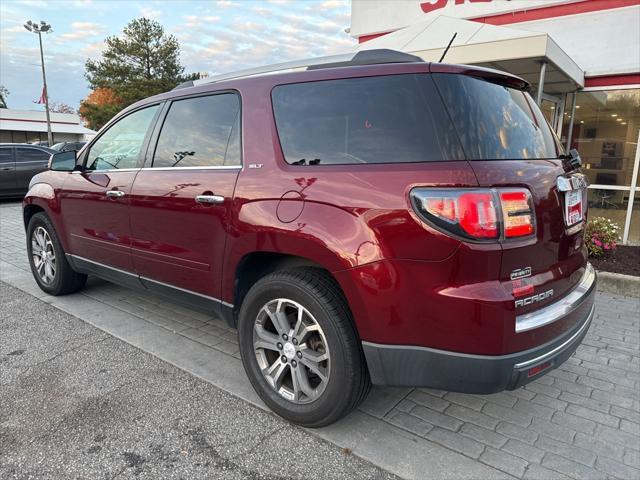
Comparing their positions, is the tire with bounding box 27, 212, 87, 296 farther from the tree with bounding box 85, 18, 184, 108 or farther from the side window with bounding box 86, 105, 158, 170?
the tree with bounding box 85, 18, 184, 108

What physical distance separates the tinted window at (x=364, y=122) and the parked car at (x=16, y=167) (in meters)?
12.0

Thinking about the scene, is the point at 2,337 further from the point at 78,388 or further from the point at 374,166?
the point at 374,166

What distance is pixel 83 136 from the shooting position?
172 ft

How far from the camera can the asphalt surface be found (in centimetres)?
220

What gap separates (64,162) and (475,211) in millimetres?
3761

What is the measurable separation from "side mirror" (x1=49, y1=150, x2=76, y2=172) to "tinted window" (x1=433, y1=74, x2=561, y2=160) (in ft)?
11.2

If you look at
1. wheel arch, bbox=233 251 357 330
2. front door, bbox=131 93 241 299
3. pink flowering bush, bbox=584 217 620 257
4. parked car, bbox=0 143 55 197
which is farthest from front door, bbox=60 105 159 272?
parked car, bbox=0 143 55 197

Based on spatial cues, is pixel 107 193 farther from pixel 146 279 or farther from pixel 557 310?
pixel 557 310

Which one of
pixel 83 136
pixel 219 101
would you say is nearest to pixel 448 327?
pixel 219 101

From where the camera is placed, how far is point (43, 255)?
15.2 feet

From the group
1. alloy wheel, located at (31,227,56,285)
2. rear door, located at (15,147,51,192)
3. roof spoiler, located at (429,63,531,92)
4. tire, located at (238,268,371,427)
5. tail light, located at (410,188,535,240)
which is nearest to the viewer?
tail light, located at (410,188,535,240)

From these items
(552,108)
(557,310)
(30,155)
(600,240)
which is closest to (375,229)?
(557,310)

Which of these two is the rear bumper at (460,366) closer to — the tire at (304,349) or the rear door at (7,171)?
the tire at (304,349)

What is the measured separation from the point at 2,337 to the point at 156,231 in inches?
66.6
